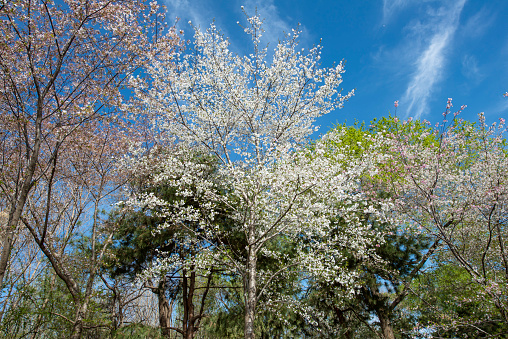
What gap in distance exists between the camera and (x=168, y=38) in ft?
20.9

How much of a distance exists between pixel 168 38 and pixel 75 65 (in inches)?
76.6

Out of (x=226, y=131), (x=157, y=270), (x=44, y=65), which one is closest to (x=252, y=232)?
(x=157, y=270)

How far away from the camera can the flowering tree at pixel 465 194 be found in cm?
611

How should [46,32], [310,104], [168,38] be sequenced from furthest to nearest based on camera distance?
[310,104]
[168,38]
[46,32]

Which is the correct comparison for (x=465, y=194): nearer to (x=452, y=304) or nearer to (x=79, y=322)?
(x=452, y=304)

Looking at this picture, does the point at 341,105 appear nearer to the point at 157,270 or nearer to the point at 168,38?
the point at 168,38

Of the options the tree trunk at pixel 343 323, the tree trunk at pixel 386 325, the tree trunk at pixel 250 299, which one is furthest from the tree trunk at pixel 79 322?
the tree trunk at pixel 386 325

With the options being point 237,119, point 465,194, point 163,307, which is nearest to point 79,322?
point 163,307

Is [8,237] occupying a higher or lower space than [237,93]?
lower

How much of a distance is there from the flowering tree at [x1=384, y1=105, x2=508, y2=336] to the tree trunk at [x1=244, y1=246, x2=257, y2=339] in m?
3.64

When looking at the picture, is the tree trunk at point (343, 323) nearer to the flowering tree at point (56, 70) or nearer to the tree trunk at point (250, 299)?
the tree trunk at point (250, 299)

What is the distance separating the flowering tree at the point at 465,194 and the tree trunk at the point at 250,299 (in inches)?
143

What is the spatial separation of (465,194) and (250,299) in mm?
5798

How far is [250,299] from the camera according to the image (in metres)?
6.12
